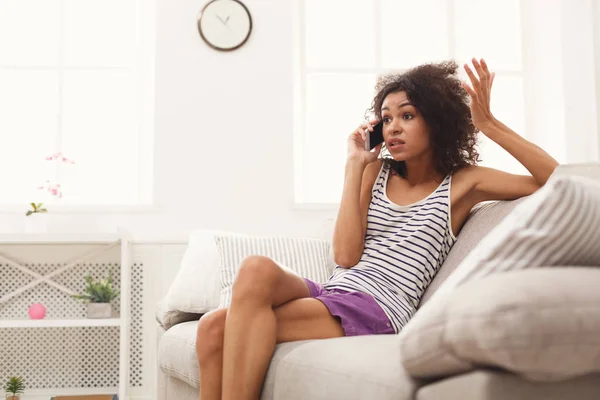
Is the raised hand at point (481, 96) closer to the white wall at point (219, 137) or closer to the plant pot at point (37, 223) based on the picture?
the white wall at point (219, 137)

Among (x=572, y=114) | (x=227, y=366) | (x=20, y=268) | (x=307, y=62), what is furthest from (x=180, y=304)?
(x=572, y=114)

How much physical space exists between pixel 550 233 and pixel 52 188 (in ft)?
8.86

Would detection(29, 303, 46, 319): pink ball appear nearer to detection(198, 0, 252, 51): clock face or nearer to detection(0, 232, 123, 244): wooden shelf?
detection(0, 232, 123, 244): wooden shelf

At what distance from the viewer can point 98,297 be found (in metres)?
3.05

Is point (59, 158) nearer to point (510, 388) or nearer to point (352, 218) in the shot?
point (352, 218)

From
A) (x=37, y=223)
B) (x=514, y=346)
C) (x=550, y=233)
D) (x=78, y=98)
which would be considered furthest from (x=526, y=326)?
(x=78, y=98)

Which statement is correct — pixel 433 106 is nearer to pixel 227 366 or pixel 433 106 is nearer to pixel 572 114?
pixel 227 366

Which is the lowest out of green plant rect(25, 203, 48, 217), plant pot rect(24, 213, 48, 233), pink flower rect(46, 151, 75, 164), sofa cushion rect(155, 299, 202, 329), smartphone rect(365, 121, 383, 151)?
sofa cushion rect(155, 299, 202, 329)

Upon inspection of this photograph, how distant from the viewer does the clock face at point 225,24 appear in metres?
3.29

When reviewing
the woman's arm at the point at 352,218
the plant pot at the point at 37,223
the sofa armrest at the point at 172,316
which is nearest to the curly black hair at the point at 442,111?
the woman's arm at the point at 352,218

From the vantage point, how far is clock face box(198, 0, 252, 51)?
329 centimetres

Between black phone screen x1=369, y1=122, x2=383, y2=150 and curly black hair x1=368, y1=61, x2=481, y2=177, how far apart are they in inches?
4.2

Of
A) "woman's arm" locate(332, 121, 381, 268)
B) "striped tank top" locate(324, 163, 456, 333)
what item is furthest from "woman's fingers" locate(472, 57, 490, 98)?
"woman's arm" locate(332, 121, 381, 268)

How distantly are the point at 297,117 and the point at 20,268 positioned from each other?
58.1 inches
